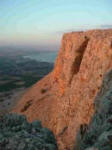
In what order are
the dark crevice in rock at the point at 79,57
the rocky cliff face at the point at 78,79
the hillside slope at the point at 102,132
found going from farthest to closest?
the dark crevice in rock at the point at 79,57 < the rocky cliff face at the point at 78,79 < the hillside slope at the point at 102,132

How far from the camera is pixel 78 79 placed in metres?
23.3

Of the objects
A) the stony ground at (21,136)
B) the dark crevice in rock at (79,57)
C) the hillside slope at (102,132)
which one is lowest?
the stony ground at (21,136)

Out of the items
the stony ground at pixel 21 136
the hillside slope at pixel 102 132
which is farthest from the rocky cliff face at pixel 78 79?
the hillside slope at pixel 102 132

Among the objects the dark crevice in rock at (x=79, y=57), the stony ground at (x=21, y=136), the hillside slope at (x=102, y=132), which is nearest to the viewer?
the hillside slope at (x=102, y=132)

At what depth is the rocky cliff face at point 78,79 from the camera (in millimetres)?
18766

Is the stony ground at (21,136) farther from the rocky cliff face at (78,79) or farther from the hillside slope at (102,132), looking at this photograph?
the rocky cliff face at (78,79)

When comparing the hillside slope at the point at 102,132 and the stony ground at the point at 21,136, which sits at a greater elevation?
the hillside slope at the point at 102,132

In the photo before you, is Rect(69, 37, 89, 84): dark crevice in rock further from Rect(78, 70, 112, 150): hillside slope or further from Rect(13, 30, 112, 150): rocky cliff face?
Rect(78, 70, 112, 150): hillside slope

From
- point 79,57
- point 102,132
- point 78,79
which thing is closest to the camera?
point 102,132

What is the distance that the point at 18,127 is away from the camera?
13461mm

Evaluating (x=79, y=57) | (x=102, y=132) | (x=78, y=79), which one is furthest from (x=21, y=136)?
(x=79, y=57)

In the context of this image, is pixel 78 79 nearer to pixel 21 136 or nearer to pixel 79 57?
pixel 79 57

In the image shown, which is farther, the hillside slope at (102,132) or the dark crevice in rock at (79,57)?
the dark crevice in rock at (79,57)

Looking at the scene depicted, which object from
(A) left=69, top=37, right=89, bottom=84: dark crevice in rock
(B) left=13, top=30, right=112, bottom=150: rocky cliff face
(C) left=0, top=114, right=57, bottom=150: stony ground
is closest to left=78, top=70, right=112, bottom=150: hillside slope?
(C) left=0, top=114, right=57, bottom=150: stony ground
